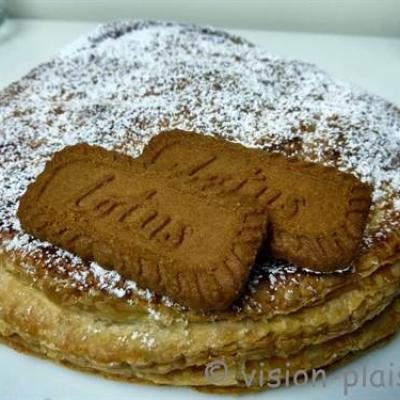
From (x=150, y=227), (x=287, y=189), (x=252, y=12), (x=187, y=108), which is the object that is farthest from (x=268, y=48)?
(x=150, y=227)

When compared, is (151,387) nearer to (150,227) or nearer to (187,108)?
(150,227)

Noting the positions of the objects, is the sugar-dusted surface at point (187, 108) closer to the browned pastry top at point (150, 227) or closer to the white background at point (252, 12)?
the browned pastry top at point (150, 227)

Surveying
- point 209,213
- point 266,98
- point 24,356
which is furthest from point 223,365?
point 266,98

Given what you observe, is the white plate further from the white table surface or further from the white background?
the white background

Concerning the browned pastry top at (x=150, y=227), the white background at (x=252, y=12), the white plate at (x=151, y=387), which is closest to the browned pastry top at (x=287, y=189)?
the browned pastry top at (x=150, y=227)

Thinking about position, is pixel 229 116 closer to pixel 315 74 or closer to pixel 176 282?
pixel 315 74

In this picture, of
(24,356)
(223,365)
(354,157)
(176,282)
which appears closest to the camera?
(176,282)

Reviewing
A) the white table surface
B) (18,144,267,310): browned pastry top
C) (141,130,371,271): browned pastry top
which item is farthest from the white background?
(18,144,267,310): browned pastry top
